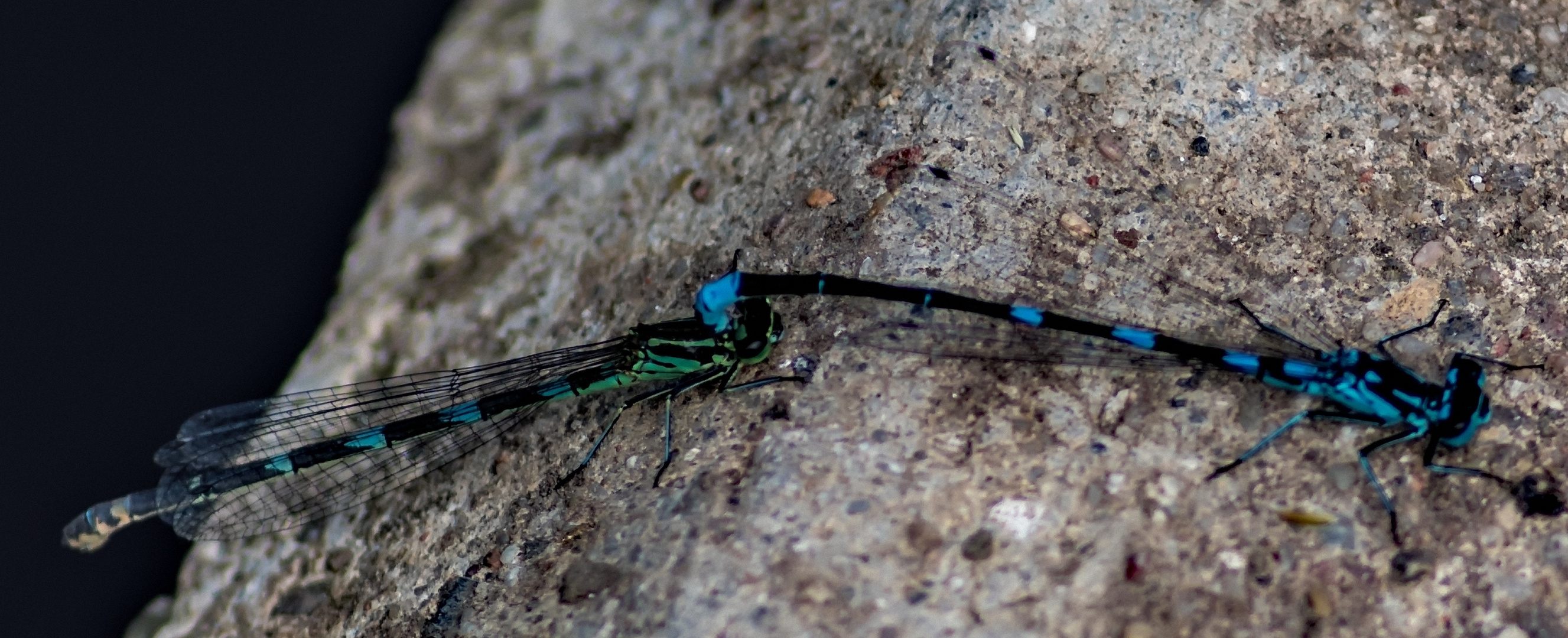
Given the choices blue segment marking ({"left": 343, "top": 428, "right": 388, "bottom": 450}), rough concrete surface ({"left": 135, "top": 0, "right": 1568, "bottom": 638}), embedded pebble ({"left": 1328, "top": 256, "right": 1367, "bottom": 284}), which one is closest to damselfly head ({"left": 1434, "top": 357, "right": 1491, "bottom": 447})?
rough concrete surface ({"left": 135, "top": 0, "right": 1568, "bottom": 638})

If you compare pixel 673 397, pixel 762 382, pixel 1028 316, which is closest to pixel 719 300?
pixel 762 382

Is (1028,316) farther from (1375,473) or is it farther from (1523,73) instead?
(1523,73)

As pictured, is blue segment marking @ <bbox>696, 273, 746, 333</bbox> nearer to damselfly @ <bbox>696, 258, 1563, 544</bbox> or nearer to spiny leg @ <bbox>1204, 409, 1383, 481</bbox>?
damselfly @ <bbox>696, 258, 1563, 544</bbox>

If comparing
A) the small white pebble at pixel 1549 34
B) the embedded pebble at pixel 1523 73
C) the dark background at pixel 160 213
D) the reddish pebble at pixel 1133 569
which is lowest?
the reddish pebble at pixel 1133 569

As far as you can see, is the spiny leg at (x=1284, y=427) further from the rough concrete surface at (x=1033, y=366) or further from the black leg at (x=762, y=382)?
the black leg at (x=762, y=382)

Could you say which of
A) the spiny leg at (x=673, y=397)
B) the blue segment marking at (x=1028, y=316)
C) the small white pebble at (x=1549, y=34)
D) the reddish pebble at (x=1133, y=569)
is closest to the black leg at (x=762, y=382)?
the spiny leg at (x=673, y=397)

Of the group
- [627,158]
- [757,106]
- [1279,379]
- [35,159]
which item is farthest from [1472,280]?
[35,159]
